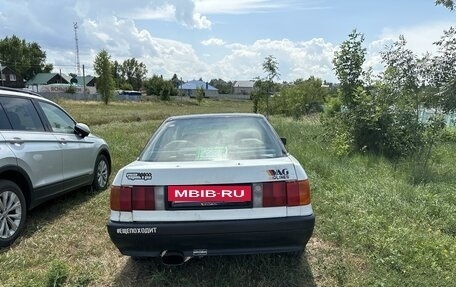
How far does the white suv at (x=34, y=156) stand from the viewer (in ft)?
14.0

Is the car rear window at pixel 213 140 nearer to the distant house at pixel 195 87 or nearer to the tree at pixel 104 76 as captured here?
the tree at pixel 104 76

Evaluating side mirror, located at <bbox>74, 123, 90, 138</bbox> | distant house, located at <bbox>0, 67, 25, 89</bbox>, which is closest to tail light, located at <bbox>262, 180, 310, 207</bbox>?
side mirror, located at <bbox>74, 123, 90, 138</bbox>

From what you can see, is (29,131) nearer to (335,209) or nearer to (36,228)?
(36,228)

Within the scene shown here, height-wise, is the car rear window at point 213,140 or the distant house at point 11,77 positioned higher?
the distant house at point 11,77

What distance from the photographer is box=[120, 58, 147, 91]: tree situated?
107562mm

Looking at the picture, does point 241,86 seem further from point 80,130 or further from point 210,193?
point 210,193

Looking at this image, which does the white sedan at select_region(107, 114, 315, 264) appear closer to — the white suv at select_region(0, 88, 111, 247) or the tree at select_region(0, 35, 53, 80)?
the white suv at select_region(0, 88, 111, 247)

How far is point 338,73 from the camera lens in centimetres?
1221

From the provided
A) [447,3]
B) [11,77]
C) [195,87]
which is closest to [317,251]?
[447,3]

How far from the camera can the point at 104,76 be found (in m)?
55.9

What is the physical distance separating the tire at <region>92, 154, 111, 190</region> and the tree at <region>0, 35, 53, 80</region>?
85.7 meters

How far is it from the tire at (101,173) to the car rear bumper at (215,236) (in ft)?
12.3

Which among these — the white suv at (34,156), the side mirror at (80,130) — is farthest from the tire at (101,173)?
the side mirror at (80,130)

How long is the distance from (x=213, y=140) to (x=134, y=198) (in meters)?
1.09
